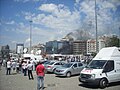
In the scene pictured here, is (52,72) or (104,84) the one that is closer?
(104,84)

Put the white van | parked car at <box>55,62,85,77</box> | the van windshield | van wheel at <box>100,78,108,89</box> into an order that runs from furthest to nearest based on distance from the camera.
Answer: parked car at <box>55,62,85,77</box>
the van windshield
van wheel at <box>100,78,108,89</box>
the white van

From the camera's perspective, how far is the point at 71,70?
20.4m

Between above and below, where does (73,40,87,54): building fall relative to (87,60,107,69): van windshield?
above

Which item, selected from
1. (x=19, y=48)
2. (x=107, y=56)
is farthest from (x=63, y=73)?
(x=19, y=48)

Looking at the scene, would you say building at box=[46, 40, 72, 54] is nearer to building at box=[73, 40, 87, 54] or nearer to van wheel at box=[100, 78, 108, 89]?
building at box=[73, 40, 87, 54]

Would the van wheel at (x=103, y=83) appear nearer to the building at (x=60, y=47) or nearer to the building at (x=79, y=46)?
the building at (x=60, y=47)

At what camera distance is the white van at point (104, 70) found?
13.1m

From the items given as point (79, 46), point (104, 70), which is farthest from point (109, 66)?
point (79, 46)

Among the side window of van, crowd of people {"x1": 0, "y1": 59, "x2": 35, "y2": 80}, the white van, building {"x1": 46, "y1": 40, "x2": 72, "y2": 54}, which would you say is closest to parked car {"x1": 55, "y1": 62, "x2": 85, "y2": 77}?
crowd of people {"x1": 0, "y1": 59, "x2": 35, "y2": 80}

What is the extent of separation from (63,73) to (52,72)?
493 centimetres

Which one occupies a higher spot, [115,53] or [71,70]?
[115,53]

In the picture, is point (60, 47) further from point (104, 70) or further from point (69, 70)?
point (104, 70)

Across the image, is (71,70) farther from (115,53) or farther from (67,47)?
(67,47)

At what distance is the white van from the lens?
1310 cm
